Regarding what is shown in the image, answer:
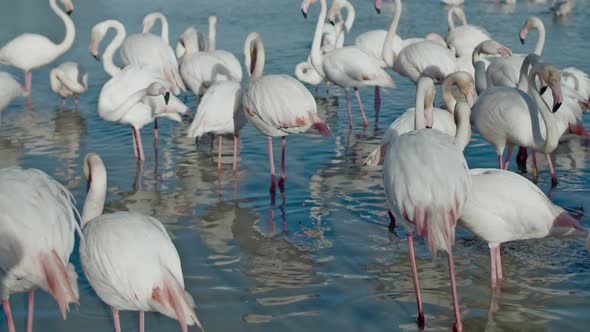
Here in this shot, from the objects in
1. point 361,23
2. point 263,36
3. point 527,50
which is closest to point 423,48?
point 527,50

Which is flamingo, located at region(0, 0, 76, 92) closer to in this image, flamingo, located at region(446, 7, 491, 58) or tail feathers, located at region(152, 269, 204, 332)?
flamingo, located at region(446, 7, 491, 58)

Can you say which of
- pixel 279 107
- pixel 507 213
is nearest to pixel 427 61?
pixel 279 107

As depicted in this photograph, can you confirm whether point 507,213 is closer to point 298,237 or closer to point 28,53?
point 298,237

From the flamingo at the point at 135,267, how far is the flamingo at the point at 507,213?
180 cm

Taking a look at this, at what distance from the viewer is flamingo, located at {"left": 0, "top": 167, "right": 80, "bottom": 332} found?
386 cm

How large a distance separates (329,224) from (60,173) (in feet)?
9.63

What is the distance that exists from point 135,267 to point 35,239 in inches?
19.7

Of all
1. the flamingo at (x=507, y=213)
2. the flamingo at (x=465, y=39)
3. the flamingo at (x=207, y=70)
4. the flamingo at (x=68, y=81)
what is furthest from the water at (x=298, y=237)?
the flamingo at (x=465, y=39)

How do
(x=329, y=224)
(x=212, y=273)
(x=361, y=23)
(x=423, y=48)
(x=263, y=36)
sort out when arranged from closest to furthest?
(x=212, y=273), (x=329, y=224), (x=423, y=48), (x=263, y=36), (x=361, y=23)

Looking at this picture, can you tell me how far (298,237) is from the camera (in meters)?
5.99

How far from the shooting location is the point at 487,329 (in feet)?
14.8

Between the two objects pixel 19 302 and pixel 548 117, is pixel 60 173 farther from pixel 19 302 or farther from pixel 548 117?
pixel 548 117

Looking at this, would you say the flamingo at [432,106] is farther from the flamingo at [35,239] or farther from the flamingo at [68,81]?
the flamingo at [68,81]

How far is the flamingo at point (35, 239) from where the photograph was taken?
12.7 ft
